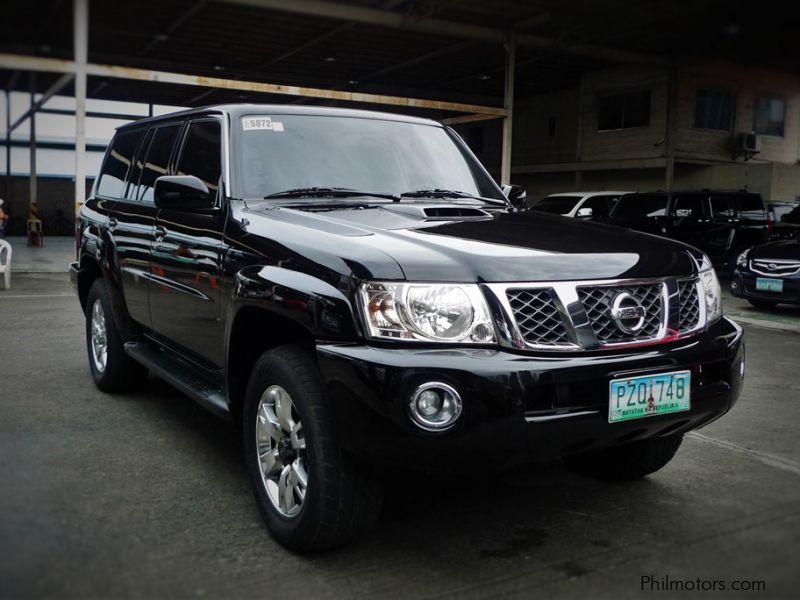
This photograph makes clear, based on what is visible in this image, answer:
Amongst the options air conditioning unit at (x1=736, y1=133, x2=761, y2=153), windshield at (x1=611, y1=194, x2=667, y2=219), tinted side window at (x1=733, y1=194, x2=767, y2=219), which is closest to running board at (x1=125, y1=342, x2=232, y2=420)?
windshield at (x1=611, y1=194, x2=667, y2=219)

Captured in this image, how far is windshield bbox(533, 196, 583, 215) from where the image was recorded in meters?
17.6

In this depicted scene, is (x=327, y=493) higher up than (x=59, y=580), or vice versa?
(x=327, y=493)

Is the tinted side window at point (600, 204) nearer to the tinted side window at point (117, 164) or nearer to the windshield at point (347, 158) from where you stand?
the tinted side window at point (117, 164)

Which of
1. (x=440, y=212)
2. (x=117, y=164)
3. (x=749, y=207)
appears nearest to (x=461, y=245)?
(x=440, y=212)

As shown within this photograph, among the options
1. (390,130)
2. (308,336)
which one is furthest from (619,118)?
(308,336)

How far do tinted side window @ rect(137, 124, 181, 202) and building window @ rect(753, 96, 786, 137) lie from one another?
23705 millimetres

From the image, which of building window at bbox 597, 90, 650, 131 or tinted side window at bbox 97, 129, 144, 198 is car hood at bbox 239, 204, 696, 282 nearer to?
tinted side window at bbox 97, 129, 144, 198

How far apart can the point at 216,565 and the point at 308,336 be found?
91cm

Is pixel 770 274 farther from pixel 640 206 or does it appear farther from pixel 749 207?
pixel 749 207

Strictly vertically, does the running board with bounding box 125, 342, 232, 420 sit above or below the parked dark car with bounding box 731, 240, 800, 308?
below

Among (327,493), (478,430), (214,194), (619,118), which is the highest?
(619,118)

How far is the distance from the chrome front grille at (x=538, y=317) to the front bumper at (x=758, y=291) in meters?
8.59

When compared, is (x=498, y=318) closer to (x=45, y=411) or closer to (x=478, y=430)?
(x=478, y=430)

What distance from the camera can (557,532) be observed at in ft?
11.1
